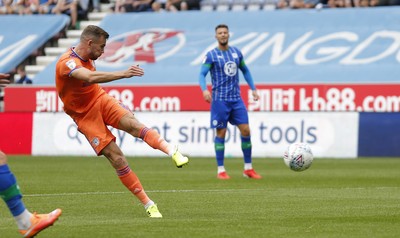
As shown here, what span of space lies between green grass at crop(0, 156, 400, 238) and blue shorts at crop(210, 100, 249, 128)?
3.13 ft

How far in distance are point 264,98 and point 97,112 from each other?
15804 mm

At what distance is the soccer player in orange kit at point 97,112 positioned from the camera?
10766 millimetres

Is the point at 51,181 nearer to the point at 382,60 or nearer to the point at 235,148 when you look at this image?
the point at 235,148

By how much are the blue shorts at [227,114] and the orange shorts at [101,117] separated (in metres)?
6.45

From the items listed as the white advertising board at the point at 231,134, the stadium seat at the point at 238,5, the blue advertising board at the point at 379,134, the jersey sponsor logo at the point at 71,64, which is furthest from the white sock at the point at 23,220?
the stadium seat at the point at 238,5

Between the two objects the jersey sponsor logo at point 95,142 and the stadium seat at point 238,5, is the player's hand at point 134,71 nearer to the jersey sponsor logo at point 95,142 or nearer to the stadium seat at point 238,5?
the jersey sponsor logo at point 95,142

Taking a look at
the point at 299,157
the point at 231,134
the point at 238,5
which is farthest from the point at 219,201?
the point at 238,5

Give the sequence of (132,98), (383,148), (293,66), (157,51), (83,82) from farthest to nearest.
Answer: (157,51)
(293,66)
(132,98)
(383,148)
(83,82)

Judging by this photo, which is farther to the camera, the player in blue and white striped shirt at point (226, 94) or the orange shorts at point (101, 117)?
the player in blue and white striped shirt at point (226, 94)

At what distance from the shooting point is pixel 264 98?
26797 mm

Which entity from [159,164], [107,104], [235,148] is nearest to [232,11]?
[235,148]

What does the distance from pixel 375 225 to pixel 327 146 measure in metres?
15.1

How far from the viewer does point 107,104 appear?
11.3m

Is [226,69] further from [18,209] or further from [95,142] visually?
[18,209]
